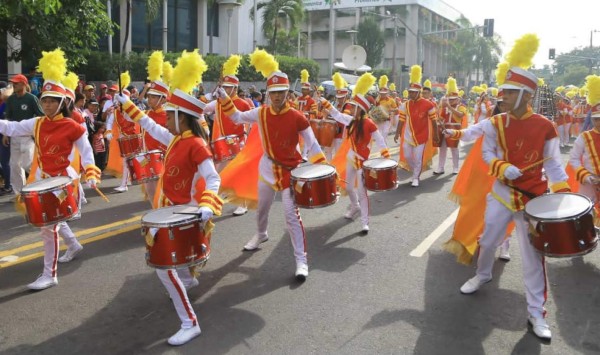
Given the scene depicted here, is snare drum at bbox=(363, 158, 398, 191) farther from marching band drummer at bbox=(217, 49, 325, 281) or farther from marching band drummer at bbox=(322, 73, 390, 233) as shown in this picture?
marching band drummer at bbox=(217, 49, 325, 281)

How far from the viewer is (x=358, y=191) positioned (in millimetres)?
7750

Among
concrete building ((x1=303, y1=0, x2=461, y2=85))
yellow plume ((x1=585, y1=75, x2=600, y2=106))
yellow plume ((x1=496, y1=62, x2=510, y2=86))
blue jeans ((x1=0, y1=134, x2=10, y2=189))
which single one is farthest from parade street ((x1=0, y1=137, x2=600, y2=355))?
concrete building ((x1=303, y1=0, x2=461, y2=85))

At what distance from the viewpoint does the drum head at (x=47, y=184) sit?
492 centimetres

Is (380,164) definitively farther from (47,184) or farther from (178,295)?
(47,184)

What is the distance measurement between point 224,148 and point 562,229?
525 centimetres

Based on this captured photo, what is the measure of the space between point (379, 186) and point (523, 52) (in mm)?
2615

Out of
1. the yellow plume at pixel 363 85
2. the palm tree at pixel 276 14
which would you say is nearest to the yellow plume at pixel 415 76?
the yellow plume at pixel 363 85

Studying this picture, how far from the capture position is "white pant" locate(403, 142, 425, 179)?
11.4 metres

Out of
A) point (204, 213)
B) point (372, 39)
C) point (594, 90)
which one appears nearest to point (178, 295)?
point (204, 213)

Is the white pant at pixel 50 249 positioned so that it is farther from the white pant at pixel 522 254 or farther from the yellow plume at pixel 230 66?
the yellow plume at pixel 230 66

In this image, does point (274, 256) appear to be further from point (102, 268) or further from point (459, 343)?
point (459, 343)

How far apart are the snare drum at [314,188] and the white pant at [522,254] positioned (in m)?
1.47

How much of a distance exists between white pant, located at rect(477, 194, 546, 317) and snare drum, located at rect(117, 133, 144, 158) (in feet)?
16.3

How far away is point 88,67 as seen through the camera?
22250 millimetres
